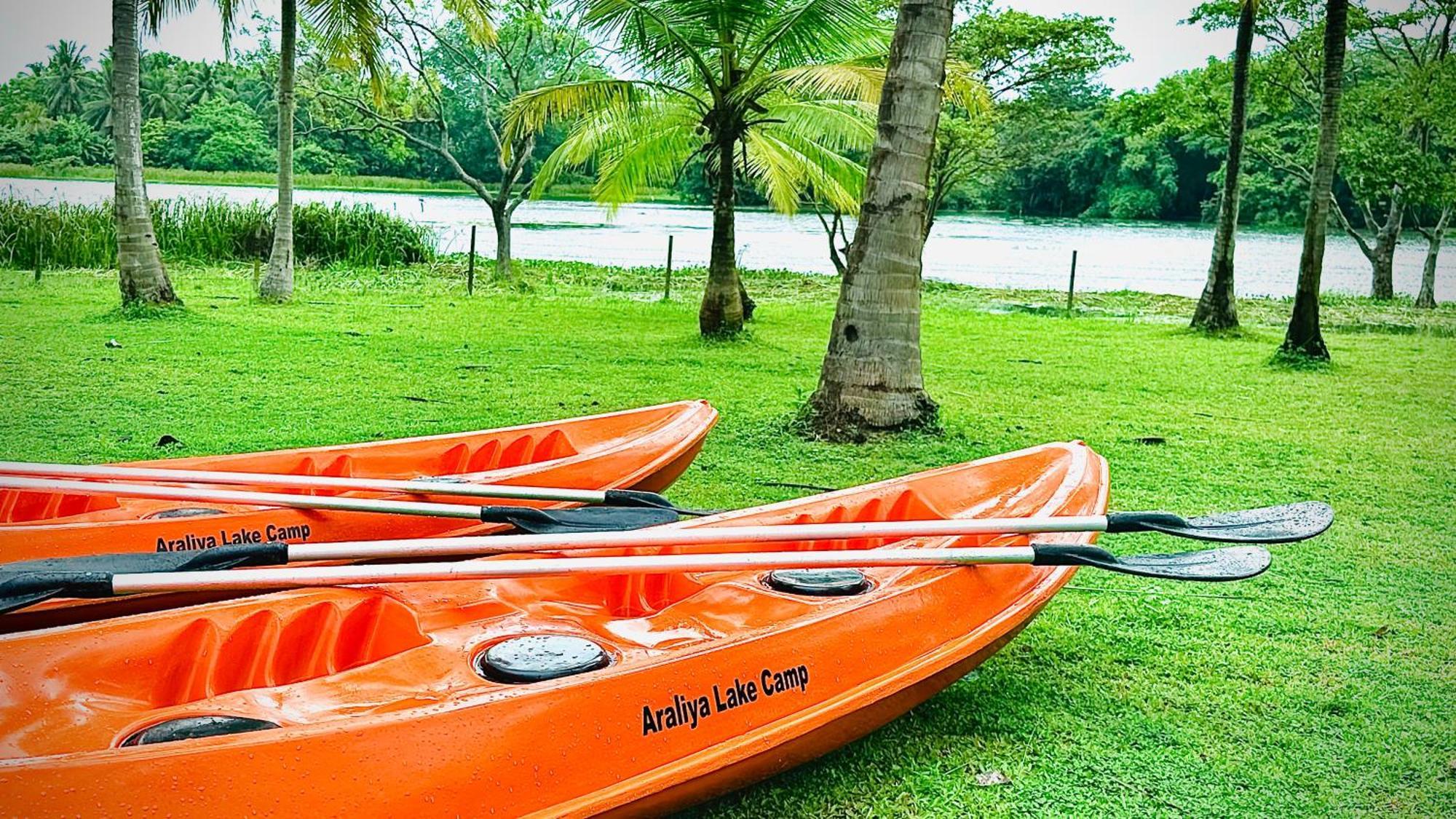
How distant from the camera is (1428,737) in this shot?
2828 mm

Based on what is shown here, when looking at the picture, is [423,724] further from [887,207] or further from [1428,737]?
[887,207]

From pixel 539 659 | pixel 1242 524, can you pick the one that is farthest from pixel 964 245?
pixel 539 659

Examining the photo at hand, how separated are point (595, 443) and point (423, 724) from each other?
2652 mm

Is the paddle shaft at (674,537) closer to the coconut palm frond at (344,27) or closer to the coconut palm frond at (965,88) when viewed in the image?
the coconut palm frond at (965,88)

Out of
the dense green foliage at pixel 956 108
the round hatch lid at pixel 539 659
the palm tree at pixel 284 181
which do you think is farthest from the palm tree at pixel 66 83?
the round hatch lid at pixel 539 659

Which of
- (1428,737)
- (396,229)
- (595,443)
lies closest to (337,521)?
(595,443)

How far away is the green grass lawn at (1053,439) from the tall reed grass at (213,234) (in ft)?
3.80

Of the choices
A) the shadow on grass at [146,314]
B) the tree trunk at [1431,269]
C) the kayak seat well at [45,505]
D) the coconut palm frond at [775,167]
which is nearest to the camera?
the kayak seat well at [45,505]

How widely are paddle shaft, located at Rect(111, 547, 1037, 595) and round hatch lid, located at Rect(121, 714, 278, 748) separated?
0.99ft

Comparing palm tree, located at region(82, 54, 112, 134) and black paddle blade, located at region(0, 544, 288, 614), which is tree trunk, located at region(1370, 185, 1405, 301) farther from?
palm tree, located at region(82, 54, 112, 134)

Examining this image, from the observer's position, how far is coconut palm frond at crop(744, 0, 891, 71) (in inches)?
336

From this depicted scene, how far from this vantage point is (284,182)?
11.6m

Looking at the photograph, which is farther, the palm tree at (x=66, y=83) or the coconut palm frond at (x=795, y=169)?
the palm tree at (x=66, y=83)

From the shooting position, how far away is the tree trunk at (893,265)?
5.48 metres
